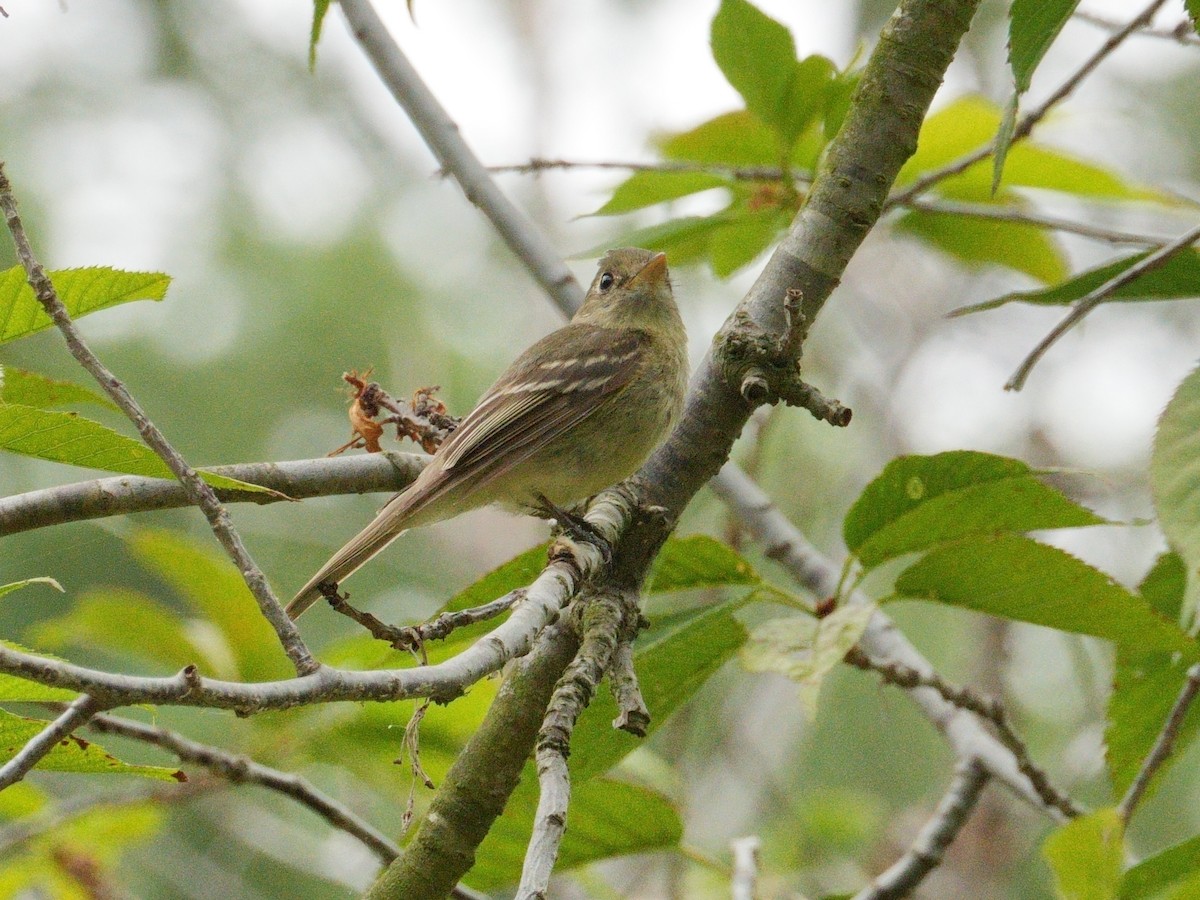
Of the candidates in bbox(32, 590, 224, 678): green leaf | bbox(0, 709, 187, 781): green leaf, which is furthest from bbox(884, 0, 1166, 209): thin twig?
bbox(32, 590, 224, 678): green leaf

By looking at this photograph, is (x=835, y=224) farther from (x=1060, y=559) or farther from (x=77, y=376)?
(x=77, y=376)

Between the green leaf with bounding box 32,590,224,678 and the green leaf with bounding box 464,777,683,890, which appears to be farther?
the green leaf with bounding box 32,590,224,678

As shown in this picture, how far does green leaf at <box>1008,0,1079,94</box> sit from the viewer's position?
2158 millimetres

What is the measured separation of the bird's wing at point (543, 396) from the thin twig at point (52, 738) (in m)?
2.21

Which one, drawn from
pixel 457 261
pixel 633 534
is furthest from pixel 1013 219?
pixel 457 261

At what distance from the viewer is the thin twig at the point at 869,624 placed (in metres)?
3.74

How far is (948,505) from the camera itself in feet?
9.25

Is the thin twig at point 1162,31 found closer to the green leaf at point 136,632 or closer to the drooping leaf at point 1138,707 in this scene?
the drooping leaf at point 1138,707

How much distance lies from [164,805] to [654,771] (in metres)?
1.84

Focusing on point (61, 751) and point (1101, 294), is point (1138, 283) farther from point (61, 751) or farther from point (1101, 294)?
point (61, 751)

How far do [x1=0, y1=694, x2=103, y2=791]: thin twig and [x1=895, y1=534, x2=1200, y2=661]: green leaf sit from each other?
1.91 m

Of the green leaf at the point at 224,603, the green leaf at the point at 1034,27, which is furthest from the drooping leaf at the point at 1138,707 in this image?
the green leaf at the point at 224,603

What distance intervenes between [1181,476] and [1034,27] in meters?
0.87

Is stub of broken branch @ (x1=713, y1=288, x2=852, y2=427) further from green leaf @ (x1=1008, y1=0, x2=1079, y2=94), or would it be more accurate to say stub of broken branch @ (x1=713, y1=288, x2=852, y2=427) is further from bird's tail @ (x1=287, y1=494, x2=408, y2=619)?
bird's tail @ (x1=287, y1=494, x2=408, y2=619)
